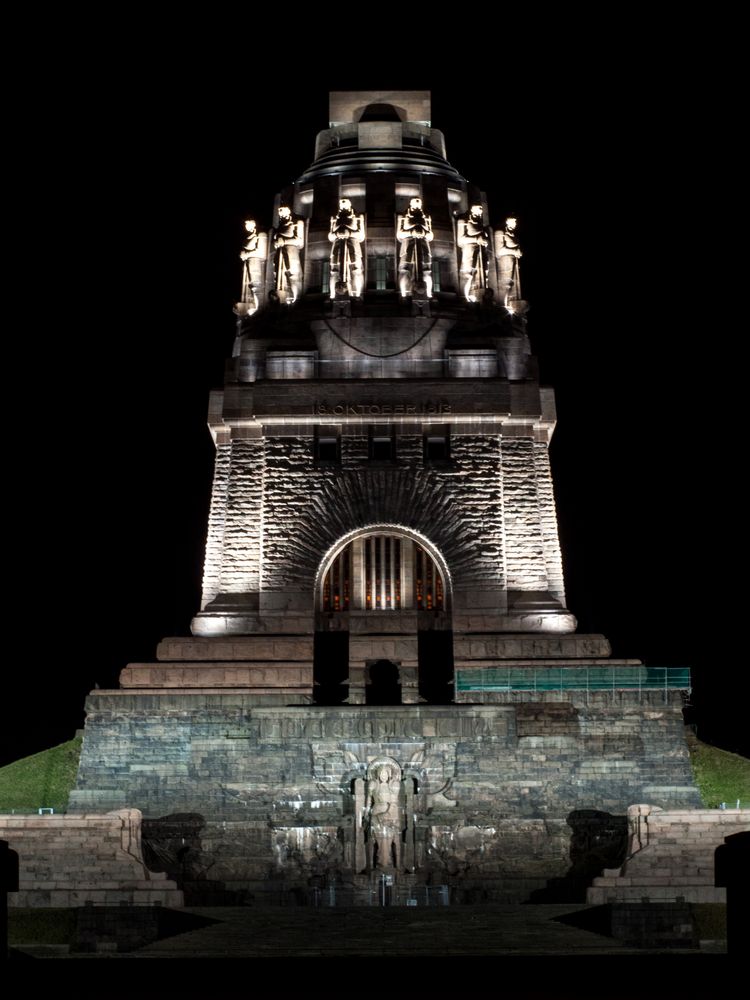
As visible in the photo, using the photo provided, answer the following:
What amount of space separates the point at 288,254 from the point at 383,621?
10.9 meters

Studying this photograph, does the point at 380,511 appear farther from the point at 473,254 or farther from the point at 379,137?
the point at 379,137

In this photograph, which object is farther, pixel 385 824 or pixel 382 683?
pixel 382 683

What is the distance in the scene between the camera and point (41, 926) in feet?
99.1

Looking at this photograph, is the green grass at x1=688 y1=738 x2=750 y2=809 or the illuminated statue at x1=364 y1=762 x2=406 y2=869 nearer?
the illuminated statue at x1=364 y1=762 x2=406 y2=869

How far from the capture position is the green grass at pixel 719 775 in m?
37.1

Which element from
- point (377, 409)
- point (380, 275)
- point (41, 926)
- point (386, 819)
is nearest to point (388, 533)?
point (377, 409)

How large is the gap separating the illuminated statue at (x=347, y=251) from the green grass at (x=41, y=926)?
21.3 meters

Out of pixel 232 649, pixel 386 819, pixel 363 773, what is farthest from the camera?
pixel 232 649

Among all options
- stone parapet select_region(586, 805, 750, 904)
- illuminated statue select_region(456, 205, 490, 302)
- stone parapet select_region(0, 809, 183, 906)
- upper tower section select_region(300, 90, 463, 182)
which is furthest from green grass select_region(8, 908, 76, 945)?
upper tower section select_region(300, 90, 463, 182)

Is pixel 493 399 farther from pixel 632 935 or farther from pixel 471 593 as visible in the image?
pixel 632 935

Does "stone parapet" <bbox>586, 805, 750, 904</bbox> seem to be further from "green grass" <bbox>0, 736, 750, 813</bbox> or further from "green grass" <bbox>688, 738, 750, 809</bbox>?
"green grass" <bbox>0, 736, 750, 813</bbox>

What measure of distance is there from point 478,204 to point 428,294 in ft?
15.4

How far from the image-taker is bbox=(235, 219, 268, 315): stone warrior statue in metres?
49.0

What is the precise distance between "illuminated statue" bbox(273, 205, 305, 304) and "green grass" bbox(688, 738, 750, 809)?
1712cm
